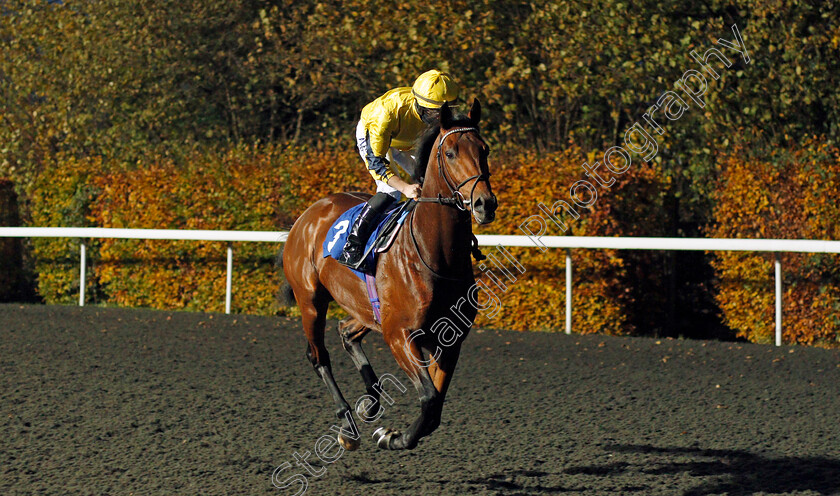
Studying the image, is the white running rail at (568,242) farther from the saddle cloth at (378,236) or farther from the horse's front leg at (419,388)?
the horse's front leg at (419,388)

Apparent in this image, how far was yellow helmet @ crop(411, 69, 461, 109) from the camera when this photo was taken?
4.40 meters

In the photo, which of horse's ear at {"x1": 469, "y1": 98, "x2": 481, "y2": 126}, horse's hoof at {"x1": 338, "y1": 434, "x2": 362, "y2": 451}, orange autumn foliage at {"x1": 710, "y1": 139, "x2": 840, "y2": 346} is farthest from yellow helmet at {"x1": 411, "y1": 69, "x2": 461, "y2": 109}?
orange autumn foliage at {"x1": 710, "y1": 139, "x2": 840, "y2": 346}

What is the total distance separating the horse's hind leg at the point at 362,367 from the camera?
491 cm

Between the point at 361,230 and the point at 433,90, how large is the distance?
827 millimetres

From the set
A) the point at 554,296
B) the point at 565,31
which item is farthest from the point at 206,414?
the point at 565,31

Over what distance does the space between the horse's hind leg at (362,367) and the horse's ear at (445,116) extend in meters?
1.57

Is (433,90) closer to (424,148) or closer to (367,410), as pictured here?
(424,148)

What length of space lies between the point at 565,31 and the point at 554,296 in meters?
3.75

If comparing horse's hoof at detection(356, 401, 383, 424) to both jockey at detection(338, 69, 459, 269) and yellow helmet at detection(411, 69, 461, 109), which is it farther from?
yellow helmet at detection(411, 69, 461, 109)

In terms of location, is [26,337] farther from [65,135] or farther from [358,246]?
[65,135]

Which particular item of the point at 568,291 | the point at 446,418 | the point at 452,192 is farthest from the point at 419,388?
the point at 568,291

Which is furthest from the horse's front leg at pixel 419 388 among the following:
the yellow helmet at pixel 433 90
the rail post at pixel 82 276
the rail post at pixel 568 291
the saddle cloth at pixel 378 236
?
the rail post at pixel 82 276

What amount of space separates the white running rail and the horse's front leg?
237cm

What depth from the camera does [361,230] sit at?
4.74 m
